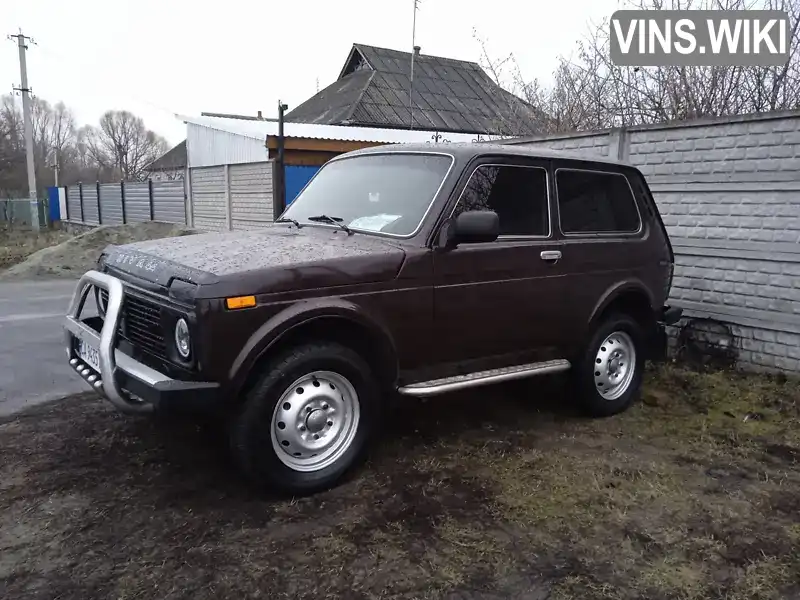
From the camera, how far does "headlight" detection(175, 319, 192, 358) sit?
319 centimetres

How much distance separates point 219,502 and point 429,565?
1264 millimetres

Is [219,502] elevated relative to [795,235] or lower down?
lower down

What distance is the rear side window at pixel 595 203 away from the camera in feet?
15.6

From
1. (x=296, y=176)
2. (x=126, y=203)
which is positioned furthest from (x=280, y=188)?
(x=126, y=203)

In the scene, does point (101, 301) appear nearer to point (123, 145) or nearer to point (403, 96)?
point (403, 96)

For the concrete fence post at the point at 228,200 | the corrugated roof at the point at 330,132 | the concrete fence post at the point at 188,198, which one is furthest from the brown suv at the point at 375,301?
the concrete fence post at the point at 188,198

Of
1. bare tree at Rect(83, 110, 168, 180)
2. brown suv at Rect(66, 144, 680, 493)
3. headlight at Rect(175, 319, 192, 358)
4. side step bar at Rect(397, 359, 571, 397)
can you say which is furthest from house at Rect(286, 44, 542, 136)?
bare tree at Rect(83, 110, 168, 180)

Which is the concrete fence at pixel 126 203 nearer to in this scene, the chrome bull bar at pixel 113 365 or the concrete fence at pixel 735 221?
the concrete fence at pixel 735 221

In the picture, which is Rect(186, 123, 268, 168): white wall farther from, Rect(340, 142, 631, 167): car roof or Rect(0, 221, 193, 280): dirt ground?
Rect(340, 142, 631, 167): car roof

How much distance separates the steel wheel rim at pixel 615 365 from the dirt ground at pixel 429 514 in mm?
343

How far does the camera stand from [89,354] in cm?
383

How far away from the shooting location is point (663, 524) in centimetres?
341

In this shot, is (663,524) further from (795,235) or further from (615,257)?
(795,235)

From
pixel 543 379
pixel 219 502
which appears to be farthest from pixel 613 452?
pixel 219 502
